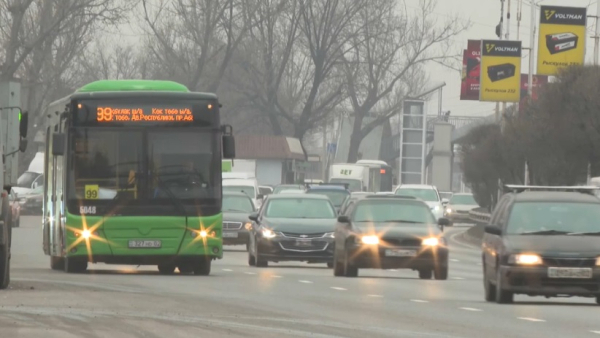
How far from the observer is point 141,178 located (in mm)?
25984

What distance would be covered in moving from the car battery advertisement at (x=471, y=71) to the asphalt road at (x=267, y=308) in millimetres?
48410

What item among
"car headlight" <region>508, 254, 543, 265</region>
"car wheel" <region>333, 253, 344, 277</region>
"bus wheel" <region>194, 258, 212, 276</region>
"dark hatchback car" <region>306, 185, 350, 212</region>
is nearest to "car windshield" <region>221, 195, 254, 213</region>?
"dark hatchback car" <region>306, 185, 350, 212</region>

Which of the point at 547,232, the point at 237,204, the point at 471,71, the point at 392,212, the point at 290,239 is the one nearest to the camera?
the point at 547,232

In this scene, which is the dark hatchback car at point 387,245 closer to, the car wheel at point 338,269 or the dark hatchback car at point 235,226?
the car wheel at point 338,269

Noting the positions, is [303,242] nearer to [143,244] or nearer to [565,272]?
[143,244]

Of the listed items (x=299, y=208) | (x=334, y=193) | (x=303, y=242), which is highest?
(x=299, y=208)

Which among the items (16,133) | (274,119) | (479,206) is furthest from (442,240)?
(274,119)

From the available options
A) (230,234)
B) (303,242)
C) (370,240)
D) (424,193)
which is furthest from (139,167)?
(424,193)

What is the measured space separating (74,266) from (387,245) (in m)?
4.85

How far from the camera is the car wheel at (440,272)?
27781mm

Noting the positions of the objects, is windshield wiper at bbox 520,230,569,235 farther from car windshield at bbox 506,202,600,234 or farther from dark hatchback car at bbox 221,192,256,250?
dark hatchback car at bbox 221,192,256,250

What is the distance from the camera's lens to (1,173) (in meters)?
20.5

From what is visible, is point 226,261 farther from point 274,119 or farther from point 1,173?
point 274,119

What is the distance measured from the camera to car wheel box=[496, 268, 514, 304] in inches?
820
